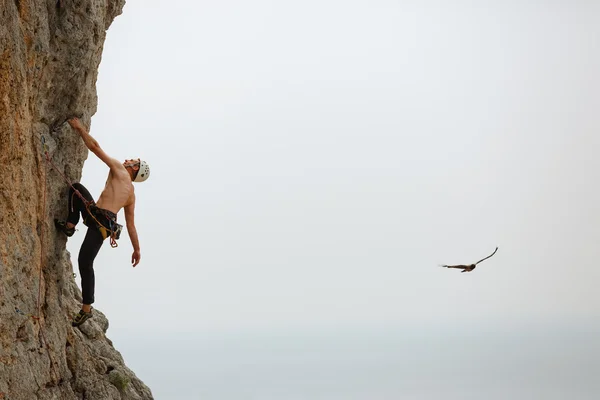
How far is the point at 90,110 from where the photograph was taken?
48.0ft

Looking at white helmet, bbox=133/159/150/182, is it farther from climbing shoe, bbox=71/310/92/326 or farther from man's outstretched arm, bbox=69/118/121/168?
climbing shoe, bbox=71/310/92/326

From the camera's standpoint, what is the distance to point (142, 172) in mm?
14625

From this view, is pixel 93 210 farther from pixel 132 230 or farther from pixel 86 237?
pixel 132 230

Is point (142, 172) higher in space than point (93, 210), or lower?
higher

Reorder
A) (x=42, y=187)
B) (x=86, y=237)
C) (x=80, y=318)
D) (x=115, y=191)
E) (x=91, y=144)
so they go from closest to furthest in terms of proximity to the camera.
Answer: (x=42, y=187) < (x=91, y=144) < (x=86, y=237) < (x=115, y=191) < (x=80, y=318)

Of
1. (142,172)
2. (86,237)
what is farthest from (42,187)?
(142,172)

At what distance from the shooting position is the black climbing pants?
13727 mm

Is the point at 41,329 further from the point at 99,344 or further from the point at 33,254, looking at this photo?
the point at 99,344

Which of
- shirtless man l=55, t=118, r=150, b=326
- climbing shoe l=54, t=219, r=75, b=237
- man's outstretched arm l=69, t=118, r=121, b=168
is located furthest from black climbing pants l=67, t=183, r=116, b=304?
man's outstretched arm l=69, t=118, r=121, b=168

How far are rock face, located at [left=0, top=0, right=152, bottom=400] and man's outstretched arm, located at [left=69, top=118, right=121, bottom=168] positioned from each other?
179 millimetres

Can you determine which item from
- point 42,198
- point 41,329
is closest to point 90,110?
point 42,198

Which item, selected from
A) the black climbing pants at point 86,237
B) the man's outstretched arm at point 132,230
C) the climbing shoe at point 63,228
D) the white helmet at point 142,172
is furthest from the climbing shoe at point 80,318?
the white helmet at point 142,172

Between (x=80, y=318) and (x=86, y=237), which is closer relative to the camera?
(x=86, y=237)

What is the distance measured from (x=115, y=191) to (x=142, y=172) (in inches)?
30.9
